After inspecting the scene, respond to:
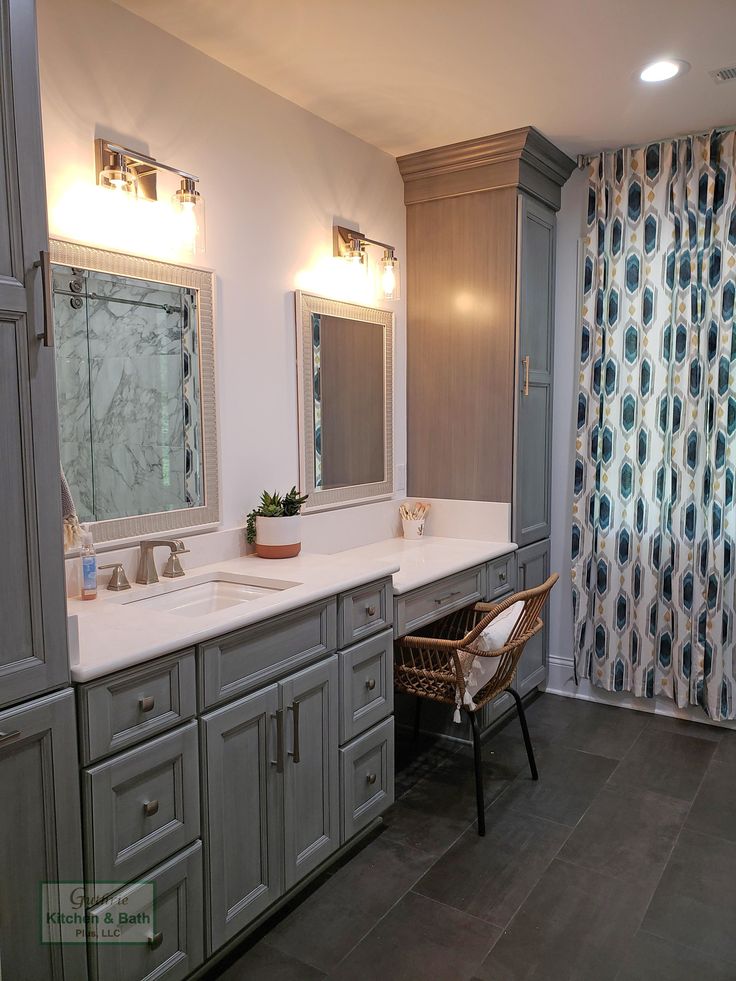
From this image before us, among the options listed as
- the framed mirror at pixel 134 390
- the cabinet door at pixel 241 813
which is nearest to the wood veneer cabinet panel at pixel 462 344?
the framed mirror at pixel 134 390

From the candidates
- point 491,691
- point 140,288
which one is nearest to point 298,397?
point 140,288

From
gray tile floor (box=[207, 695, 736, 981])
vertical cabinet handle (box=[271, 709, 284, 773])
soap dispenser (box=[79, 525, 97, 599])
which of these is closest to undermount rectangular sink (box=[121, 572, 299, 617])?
soap dispenser (box=[79, 525, 97, 599])

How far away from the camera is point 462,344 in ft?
11.2

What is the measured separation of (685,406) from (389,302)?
136 cm

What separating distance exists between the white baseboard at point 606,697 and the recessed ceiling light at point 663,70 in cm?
250

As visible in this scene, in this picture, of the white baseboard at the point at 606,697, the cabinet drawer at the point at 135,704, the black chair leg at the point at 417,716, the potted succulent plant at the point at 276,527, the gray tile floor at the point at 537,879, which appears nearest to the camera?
the cabinet drawer at the point at 135,704

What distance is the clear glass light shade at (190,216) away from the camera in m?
2.27

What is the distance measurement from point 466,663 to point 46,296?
1698mm

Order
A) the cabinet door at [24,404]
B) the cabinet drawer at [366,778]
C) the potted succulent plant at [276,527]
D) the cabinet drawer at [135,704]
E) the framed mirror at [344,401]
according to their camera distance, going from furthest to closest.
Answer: the framed mirror at [344,401]
the potted succulent plant at [276,527]
the cabinet drawer at [366,778]
the cabinet drawer at [135,704]
the cabinet door at [24,404]

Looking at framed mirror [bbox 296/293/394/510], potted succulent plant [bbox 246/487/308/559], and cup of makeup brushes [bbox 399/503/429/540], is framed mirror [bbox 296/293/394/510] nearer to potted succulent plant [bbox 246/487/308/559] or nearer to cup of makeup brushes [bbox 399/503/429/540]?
cup of makeup brushes [bbox 399/503/429/540]

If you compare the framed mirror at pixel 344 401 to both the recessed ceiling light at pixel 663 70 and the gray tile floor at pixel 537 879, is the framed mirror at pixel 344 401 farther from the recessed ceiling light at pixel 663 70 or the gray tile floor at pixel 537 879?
the recessed ceiling light at pixel 663 70

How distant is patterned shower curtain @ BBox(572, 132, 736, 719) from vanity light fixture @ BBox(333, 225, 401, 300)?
3.05ft

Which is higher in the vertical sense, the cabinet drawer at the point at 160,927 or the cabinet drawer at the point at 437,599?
the cabinet drawer at the point at 437,599

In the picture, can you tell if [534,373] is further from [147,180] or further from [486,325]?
[147,180]
